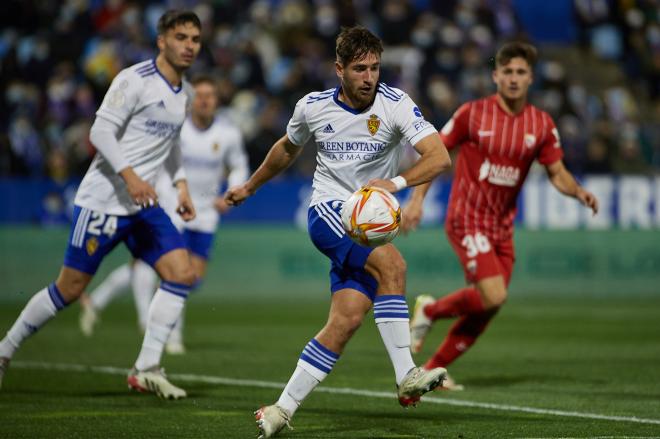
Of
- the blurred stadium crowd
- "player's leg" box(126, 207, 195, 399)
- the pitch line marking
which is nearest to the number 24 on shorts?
"player's leg" box(126, 207, 195, 399)

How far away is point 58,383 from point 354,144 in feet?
12.6

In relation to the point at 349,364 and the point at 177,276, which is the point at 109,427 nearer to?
the point at 177,276

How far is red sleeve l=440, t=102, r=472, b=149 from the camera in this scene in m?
9.52

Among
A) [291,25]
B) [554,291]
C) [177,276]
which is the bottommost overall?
[554,291]

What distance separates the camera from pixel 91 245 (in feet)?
28.8

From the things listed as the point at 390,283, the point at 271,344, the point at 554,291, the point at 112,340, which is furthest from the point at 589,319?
the point at 390,283

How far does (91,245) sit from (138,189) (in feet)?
2.46

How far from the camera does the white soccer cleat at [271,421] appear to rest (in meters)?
6.72

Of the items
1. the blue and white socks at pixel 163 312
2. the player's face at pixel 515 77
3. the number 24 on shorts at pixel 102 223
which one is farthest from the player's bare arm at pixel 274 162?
the player's face at pixel 515 77

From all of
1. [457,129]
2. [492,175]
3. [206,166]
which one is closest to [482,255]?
[492,175]

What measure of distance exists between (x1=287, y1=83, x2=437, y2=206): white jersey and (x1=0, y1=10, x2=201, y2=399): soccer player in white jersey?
185 centimetres

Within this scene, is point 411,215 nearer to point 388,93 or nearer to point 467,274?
point 467,274

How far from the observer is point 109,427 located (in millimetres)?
7320

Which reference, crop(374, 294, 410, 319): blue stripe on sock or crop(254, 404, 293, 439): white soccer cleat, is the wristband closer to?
crop(374, 294, 410, 319): blue stripe on sock
